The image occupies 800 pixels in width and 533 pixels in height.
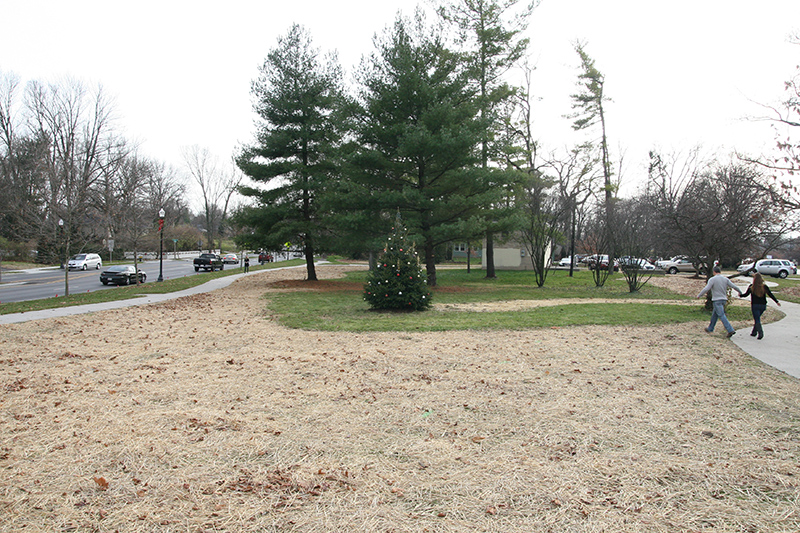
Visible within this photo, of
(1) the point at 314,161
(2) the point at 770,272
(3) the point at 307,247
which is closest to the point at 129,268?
(3) the point at 307,247

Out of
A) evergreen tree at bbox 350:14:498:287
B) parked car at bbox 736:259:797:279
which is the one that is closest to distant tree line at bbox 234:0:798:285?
evergreen tree at bbox 350:14:498:287

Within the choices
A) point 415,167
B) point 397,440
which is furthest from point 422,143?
point 397,440

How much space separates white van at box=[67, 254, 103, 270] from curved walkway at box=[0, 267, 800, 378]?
32.0m

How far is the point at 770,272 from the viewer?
127 ft

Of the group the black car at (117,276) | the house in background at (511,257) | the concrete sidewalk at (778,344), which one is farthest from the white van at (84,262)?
the concrete sidewalk at (778,344)

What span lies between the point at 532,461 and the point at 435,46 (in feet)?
69.1

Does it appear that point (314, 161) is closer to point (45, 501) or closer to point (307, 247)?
point (307, 247)

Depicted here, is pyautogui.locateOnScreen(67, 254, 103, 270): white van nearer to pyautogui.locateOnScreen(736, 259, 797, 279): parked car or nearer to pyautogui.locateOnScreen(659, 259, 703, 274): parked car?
pyautogui.locateOnScreen(659, 259, 703, 274): parked car

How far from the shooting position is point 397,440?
4453mm

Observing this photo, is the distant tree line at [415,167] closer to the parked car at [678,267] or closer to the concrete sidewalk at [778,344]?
the concrete sidewalk at [778,344]

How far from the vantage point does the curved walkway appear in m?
7.81

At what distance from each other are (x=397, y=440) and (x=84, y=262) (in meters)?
49.3

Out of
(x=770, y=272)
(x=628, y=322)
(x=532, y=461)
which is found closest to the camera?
(x=532, y=461)

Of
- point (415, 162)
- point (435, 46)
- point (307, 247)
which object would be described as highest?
point (435, 46)
